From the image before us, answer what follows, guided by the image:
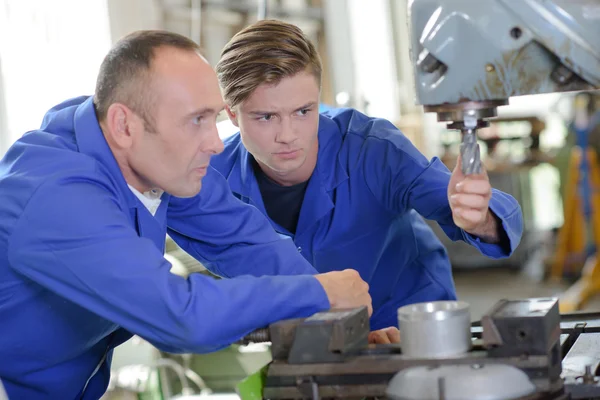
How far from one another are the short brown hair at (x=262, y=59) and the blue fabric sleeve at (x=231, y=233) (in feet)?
0.60

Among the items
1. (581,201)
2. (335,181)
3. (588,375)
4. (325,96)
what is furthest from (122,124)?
(581,201)

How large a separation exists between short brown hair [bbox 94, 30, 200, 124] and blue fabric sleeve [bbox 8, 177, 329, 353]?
16 centimetres

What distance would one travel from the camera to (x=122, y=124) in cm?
128

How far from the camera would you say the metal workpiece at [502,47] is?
1059 mm

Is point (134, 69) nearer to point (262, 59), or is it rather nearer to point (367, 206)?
point (262, 59)

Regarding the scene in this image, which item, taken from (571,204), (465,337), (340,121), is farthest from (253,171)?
(571,204)

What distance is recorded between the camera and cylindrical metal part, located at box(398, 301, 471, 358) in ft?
3.43

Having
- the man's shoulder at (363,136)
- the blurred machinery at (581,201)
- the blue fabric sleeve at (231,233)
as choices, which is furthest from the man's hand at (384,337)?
the blurred machinery at (581,201)

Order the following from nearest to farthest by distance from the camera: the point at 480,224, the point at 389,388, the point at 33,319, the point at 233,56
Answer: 1. the point at 389,388
2. the point at 33,319
3. the point at 480,224
4. the point at 233,56

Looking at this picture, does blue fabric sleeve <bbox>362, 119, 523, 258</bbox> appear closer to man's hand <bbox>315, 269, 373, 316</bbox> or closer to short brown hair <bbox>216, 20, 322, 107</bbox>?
short brown hair <bbox>216, 20, 322, 107</bbox>

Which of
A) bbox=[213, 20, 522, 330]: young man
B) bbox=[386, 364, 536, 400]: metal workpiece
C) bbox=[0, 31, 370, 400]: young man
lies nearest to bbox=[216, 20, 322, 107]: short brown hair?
bbox=[213, 20, 522, 330]: young man

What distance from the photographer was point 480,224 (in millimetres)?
1445

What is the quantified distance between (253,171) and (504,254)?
55 centimetres

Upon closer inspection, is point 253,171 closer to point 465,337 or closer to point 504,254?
point 504,254
